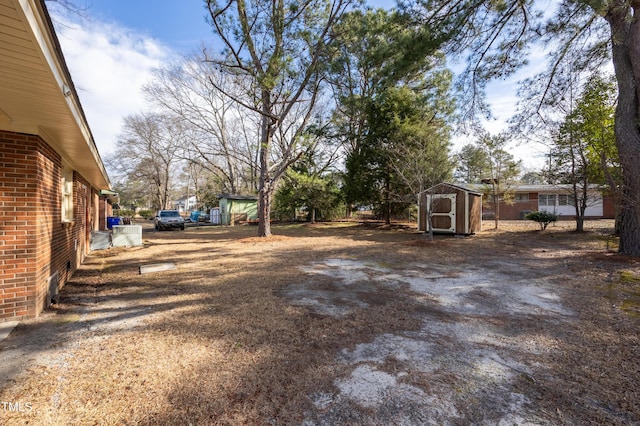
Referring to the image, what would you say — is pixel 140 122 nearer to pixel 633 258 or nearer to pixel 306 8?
pixel 306 8

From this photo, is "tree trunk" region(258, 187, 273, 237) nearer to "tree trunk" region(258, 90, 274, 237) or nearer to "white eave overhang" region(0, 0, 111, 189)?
"tree trunk" region(258, 90, 274, 237)

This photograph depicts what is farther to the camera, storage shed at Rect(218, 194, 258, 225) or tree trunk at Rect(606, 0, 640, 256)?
storage shed at Rect(218, 194, 258, 225)

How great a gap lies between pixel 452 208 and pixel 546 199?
16235mm

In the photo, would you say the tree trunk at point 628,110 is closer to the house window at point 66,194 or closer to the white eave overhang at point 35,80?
the white eave overhang at point 35,80

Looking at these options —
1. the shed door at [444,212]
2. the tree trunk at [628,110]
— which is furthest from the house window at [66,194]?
the tree trunk at [628,110]

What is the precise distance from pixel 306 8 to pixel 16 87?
409 inches

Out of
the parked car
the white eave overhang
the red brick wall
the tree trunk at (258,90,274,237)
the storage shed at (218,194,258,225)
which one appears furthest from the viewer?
the storage shed at (218,194,258,225)

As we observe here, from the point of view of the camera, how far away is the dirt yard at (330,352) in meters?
2.03

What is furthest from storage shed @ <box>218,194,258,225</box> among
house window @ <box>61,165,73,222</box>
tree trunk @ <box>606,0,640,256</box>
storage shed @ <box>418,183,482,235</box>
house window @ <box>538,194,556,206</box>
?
house window @ <box>538,194,556,206</box>

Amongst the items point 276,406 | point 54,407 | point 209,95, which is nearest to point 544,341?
point 276,406

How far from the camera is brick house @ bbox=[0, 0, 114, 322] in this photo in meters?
2.02

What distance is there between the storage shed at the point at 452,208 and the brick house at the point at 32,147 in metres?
12.3

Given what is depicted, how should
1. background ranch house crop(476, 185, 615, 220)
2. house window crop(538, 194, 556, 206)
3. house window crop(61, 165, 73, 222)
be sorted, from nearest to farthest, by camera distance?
1. house window crop(61, 165, 73, 222)
2. background ranch house crop(476, 185, 615, 220)
3. house window crop(538, 194, 556, 206)

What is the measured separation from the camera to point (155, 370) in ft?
8.22
